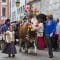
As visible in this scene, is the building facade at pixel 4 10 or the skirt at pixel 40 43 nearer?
the skirt at pixel 40 43

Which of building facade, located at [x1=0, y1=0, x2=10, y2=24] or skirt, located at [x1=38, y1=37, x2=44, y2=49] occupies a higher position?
building facade, located at [x1=0, y1=0, x2=10, y2=24]

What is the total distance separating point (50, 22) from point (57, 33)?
3896 millimetres

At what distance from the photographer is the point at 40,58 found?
16609 mm

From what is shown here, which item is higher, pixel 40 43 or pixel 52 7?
pixel 52 7

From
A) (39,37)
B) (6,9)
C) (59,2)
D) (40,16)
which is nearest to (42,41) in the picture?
(39,37)

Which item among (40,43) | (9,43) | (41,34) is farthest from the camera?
(40,43)

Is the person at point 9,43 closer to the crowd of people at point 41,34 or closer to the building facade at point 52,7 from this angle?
the crowd of people at point 41,34

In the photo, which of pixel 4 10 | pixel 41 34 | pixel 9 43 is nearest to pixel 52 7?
pixel 41 34

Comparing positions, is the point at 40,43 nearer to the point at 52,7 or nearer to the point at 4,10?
the point at 52,7

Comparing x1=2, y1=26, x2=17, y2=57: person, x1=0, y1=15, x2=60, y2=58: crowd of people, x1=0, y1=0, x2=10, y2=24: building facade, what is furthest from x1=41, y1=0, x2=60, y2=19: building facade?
x1=0, y1=0, x2=10, y2=24: building facade

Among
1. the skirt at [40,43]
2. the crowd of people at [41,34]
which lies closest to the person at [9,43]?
the crowd of people at [41,34]

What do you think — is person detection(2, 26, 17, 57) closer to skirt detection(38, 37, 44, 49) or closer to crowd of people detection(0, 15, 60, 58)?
crowd of people detection(0, 15, 60, 58)

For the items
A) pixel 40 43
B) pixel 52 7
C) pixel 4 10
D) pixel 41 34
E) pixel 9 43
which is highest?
pixel 4 10

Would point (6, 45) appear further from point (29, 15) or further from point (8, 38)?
point (29, 15)
